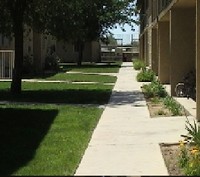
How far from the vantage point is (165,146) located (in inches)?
371

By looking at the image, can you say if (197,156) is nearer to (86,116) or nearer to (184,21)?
(86,116)

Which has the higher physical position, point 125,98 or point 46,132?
point 125,98

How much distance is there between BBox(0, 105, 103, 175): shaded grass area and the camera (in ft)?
25.1

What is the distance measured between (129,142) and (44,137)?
165 cm

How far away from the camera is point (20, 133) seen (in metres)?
10.6

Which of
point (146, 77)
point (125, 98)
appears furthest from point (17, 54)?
point (146, 77)

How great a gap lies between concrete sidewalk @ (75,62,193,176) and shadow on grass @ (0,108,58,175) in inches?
37.8

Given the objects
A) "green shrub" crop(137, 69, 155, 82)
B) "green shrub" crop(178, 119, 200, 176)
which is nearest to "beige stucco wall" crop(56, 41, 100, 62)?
"green shrub" crop(137, 69, 155, 82)

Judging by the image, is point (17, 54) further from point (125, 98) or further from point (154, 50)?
point (154, 50)

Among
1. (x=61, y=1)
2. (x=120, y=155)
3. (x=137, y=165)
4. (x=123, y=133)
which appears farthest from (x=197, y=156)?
(x=61, y=1)

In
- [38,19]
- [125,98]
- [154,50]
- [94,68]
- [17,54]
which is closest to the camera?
[125,98]

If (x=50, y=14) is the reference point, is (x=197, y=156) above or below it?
below

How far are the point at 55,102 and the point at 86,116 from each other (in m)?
3.73

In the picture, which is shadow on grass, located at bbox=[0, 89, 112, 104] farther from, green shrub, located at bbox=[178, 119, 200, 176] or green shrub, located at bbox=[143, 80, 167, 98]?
green shrub, located at bbox=[178, 119, 200, 176]
